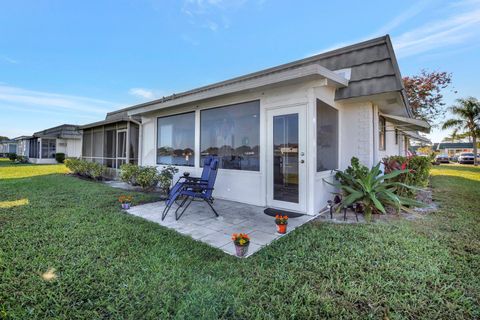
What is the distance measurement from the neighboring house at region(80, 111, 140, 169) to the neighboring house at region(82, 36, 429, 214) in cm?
327

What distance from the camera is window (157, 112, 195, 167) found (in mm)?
6558

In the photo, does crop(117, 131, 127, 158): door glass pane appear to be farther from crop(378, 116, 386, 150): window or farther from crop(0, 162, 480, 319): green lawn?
crop(378, 116, 386, 150): window

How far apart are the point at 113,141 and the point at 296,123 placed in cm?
881

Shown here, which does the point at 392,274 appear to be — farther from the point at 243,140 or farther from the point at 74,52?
the point at 74,52

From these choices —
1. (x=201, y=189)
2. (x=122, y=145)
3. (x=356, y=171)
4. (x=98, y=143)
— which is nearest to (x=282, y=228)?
(x=201, y=189)

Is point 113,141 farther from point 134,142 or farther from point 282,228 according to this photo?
point 282,228

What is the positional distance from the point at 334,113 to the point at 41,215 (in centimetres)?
645

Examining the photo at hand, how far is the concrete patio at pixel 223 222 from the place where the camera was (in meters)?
3.16

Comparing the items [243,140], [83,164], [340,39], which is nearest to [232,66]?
[340,39]

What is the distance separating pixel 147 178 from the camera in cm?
668

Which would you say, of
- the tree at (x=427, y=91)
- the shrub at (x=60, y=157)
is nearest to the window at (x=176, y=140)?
the tree at (x=427, y=91)

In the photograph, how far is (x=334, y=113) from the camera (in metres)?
5.11

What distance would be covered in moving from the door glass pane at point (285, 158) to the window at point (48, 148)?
958 inches

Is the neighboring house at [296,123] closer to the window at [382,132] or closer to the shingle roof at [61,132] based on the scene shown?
the window at [382,132]
